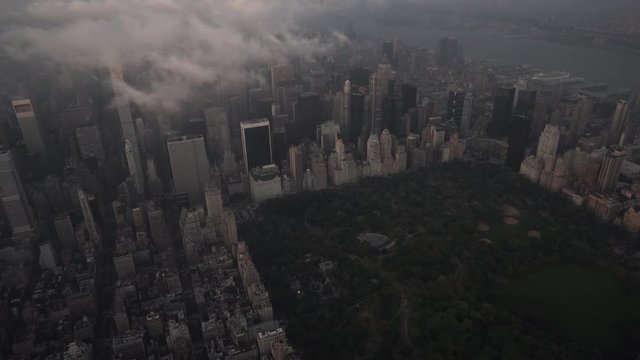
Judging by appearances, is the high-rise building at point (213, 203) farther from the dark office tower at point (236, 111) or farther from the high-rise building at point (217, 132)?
the dark office tower at point (236, 111)

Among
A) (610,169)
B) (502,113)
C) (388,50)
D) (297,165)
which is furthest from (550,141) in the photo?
(388,50)

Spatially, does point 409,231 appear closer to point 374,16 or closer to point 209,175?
point 209,175

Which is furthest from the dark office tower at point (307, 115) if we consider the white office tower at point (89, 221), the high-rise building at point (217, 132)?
the white office tower at point (89, 221)

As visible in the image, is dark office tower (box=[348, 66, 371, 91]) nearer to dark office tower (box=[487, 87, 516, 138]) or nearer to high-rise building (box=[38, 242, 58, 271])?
dark office tower (box=[487, 87, 516, 138])

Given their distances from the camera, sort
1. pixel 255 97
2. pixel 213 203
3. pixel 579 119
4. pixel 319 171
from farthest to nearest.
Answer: pixel 255 97 < pixel 579 119 < pixel 319 171 < pixel 213 203

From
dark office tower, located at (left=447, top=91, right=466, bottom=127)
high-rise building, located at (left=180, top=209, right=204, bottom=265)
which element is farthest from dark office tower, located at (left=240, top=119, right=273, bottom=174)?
dark office tower, located at (left=447, top=91, right=466, bottom=127)

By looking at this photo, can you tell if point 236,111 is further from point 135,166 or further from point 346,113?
point 135,166
